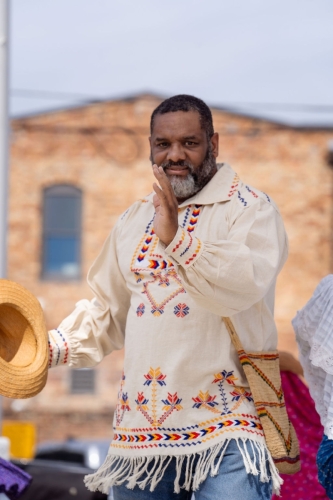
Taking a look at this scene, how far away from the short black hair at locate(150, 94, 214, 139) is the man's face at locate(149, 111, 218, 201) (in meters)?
0.02

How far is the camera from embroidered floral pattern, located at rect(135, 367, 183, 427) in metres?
3.11

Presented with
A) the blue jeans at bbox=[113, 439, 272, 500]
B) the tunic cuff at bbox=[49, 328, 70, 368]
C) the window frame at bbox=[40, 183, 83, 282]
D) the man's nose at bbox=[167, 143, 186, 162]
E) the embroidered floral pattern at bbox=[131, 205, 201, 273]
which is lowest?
the blue jeans at bbox=[113, 439, 272, 500]

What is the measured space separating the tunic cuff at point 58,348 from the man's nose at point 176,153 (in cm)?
81

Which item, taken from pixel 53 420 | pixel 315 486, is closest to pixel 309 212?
pixel 53 420

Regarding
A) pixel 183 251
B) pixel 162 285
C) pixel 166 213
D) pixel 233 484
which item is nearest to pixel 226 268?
pixel 183 251

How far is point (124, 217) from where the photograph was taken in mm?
3623

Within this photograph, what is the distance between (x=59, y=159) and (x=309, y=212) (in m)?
5.31

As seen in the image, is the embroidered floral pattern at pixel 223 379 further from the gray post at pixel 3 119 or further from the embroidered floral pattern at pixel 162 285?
the gray post at pixel 3 119

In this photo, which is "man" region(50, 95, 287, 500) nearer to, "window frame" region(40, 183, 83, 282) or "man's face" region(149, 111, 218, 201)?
"man's face" region(149, 111, 218, 201)

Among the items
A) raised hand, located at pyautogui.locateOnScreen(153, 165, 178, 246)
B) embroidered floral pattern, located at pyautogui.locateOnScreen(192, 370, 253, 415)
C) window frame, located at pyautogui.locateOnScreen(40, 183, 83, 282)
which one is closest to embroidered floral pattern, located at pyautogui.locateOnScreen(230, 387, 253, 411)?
embroidered floral pattern, located at pyautogui.locateOnScreen(192, 370, 253, 415)

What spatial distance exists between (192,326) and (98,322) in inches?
21.2

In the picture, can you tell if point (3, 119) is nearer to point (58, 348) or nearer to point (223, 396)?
point (58, 348)

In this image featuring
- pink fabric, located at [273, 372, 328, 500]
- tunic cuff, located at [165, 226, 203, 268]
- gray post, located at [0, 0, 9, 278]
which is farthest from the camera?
gray post, located at [0, 0, 9, 278]

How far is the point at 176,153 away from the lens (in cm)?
324
